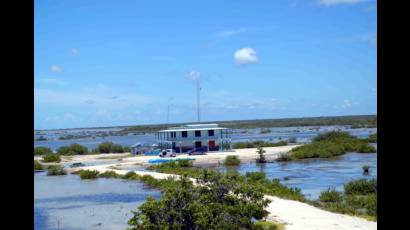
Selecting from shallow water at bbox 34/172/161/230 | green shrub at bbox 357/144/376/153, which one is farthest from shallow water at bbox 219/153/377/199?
shallow water at bbox 34/172/161/230

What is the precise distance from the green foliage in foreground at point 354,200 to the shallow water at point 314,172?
170 centimetres

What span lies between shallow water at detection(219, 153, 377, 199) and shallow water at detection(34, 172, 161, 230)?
9175 mm

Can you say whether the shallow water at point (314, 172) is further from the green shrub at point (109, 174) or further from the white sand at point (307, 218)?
the green shrub at point (109, 174)

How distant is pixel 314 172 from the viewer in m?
36.2

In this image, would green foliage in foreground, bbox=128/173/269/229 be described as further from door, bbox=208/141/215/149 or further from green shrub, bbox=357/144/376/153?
green shrub, bbox=357/144/376/153

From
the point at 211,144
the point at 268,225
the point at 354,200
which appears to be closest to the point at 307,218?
the point at 268,225

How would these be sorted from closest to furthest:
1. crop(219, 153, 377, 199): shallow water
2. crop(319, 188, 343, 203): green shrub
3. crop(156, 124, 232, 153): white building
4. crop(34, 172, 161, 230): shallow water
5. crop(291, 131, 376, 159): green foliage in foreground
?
crop(34, 172, 161, 230): shallow water < crop(319, 188, 343, 203): green shrub < crop(219, 153, 377, 199): shallow water < crop(291, 131, 376, 159): green foliage in foreground < crop(156, 124, 232, 153): white building

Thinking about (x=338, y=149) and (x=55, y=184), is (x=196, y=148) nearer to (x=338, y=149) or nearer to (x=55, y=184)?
(x=338, y=149)

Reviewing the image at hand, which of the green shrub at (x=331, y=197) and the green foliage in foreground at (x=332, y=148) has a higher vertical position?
the green foliage in foreground at (x=332, y=148)

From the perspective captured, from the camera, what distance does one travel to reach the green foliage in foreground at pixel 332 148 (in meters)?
48.7

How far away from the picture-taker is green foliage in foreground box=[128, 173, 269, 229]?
14.0 metres

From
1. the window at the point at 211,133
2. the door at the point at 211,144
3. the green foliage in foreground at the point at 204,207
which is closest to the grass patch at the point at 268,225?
the green foliage in foreground at the point at 204,207
